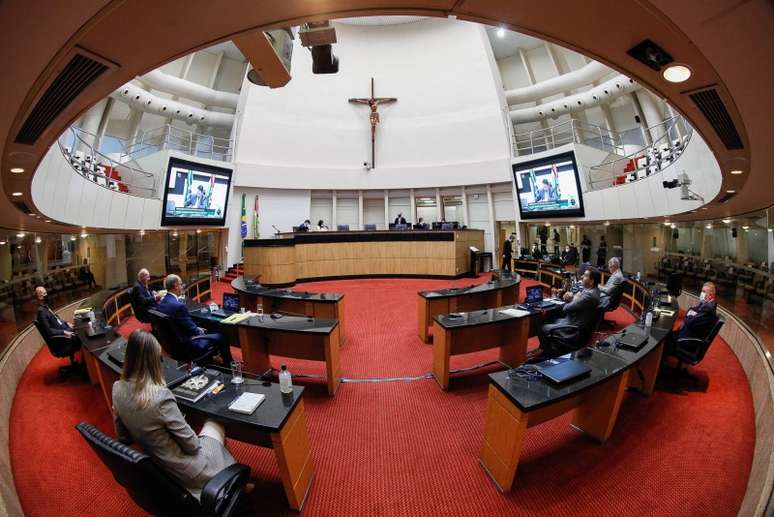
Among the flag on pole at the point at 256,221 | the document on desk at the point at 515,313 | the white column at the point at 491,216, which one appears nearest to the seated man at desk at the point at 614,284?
the document on desk at the point at 515,313

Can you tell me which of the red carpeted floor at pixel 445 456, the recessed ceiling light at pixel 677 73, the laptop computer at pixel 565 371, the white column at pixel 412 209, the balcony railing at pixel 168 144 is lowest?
the red carpeted floor at pixel 445 456

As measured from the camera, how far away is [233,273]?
43.2ft

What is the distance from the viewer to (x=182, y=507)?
5.53 feet

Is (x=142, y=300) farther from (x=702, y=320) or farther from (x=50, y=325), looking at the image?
(x=702, y=320)

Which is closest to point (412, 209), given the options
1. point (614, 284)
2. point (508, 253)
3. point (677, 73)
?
point (508, 253)

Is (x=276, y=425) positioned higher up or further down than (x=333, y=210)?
further down

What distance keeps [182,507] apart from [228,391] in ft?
3.34

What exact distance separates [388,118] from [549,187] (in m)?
7.76

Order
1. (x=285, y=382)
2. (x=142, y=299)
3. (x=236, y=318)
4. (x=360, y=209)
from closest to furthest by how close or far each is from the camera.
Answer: (x=285, y=382)
(x=236, y=318)
(x=142, y=299)
(x=360, y=209)

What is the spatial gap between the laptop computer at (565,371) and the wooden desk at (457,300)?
9.84ft

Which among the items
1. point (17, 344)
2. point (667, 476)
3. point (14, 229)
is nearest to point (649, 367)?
point (667, 476)

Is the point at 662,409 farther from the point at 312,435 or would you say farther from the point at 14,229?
the point at 14,229

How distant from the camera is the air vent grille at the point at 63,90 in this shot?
4.77 feet

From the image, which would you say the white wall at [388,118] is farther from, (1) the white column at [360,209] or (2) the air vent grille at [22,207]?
(2) the air vent grille at [22,207]
